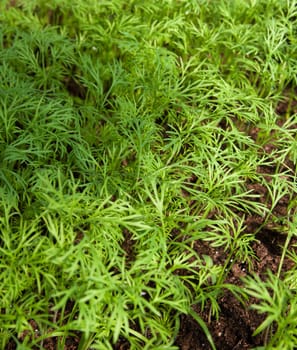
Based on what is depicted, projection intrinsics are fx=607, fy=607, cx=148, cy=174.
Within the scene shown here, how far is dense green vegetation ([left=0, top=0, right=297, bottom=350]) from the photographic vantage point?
239 cm

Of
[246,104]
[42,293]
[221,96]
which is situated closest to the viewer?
[42,293]

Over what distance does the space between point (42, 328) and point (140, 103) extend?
1.34m

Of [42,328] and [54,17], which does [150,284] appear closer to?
[42,328]

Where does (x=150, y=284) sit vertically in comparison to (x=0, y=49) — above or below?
below

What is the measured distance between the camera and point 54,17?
3990 mm

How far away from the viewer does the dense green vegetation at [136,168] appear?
7.84 feet

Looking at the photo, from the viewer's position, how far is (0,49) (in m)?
3.59

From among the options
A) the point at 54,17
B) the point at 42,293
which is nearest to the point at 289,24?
the point at 54,17

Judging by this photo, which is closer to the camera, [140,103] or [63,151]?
[63,151]

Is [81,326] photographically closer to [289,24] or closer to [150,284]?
[150,284]

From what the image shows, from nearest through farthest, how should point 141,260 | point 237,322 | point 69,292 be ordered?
point 69,292 < point 141,260 < point 237,322

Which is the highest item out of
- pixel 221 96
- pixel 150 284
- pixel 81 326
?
pixel 221 96

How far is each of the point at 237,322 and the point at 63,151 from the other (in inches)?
44.5

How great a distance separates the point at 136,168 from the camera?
2855 mm
